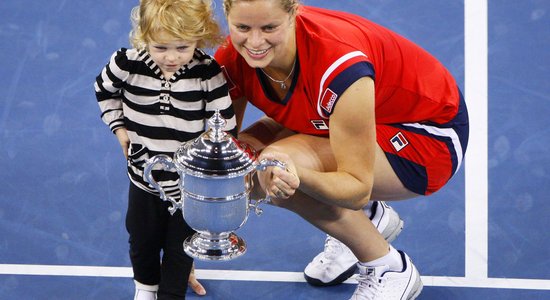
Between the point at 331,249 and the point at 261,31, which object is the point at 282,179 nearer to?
the point at 261,31

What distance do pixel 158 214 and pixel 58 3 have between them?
1.65m

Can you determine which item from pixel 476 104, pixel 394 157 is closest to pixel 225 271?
pixel 394 157

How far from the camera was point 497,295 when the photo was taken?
302cm

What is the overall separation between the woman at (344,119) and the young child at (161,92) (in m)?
0.10

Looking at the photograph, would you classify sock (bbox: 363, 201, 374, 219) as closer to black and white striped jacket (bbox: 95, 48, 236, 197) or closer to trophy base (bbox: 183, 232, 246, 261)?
black and white striped jacket (bbox: 95, 48, 236, 197)

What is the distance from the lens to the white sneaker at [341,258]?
3068 mm

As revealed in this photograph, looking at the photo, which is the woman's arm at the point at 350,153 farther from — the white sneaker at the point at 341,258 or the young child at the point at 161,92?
the white sneaker at the point at 341,258

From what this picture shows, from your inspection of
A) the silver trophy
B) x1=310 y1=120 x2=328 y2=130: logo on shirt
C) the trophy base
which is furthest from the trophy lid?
x1=310 y1=120 x2=328 y2=130: logo on shirt

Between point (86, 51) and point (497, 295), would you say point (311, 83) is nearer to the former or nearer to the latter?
point (497, 295)

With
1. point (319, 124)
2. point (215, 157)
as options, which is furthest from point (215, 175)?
point (319, 124)

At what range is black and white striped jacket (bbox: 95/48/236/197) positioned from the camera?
261 centimetres

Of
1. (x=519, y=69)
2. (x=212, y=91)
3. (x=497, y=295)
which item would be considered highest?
(x=212, y=91)

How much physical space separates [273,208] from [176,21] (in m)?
1.05

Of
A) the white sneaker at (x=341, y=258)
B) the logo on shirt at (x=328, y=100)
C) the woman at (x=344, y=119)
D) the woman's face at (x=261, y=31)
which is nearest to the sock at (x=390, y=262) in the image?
the woman at (x=344, y=119)
